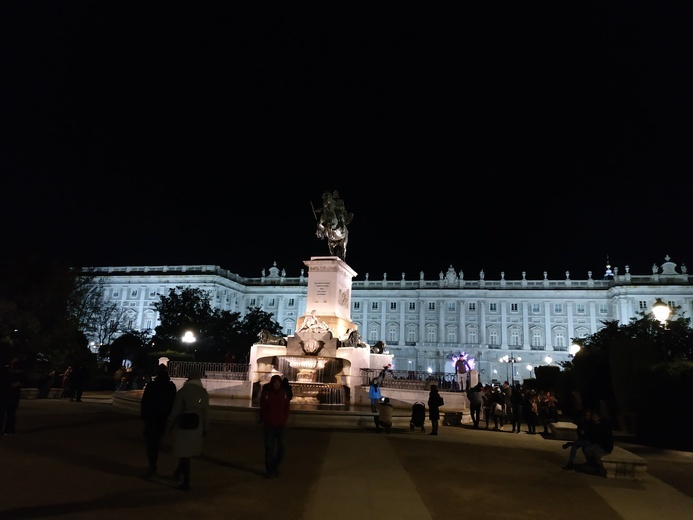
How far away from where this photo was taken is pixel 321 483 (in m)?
7.91

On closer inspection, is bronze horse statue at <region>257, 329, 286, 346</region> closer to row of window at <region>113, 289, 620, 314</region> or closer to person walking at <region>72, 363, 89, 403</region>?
person walking at <region>72, 363, 89, 403</region>

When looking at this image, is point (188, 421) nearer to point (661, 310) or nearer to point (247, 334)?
point (661, 310)

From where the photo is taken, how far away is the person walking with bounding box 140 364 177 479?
7914 millimetres

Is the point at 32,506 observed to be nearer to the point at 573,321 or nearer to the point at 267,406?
the point at 267,406

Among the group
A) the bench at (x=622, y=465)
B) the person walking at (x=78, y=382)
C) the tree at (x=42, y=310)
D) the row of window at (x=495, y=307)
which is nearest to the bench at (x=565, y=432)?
the bench at (x=622, y=465)

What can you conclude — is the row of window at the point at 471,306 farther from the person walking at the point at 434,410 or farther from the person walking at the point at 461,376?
the person walking at the point at 434,410

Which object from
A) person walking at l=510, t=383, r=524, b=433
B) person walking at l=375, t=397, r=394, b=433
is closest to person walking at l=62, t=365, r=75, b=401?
person walking at l=375, t=397, r=394, b=433

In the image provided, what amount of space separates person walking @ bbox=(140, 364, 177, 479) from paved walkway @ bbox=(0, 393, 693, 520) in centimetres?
47

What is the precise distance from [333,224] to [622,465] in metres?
18.3

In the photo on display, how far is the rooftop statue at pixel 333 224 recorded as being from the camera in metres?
25.9

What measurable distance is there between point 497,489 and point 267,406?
4.00 m

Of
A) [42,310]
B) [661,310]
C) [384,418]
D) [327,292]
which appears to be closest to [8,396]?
[384,418]

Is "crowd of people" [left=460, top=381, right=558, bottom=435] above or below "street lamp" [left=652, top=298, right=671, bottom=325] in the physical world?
below

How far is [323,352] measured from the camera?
22.0 m
